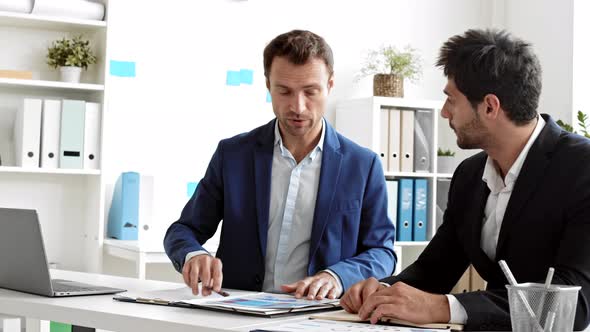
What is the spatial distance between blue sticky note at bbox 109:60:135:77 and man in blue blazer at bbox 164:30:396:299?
1.71 m

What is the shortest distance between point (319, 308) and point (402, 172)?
2.55 metres

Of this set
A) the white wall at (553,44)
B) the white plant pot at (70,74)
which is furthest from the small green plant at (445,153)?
the white plant pot at (70,74)

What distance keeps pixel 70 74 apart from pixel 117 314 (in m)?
2.27

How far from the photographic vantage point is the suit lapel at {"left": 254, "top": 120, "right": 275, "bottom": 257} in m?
2.26

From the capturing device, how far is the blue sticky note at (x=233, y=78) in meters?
4.15

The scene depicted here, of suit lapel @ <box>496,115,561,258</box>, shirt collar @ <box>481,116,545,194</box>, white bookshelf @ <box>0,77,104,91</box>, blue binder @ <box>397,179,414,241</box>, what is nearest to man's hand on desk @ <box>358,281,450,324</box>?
suit lapel @ <box>496,115,561,258</box>

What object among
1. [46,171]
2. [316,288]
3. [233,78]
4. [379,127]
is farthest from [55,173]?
[316,288]

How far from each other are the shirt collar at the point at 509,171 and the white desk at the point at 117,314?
0.61 m

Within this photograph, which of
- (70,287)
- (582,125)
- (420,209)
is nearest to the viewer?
(70,287)

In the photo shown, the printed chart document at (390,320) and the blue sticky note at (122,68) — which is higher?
the blue sticky note at (122,68)

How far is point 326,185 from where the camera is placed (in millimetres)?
2275

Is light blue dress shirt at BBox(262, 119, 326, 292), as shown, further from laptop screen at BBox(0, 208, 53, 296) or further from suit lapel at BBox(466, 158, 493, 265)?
laptop screen at BBox(0, 208, 53, 296)

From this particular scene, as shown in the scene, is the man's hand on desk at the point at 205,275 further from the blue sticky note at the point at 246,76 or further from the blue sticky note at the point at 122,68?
the blue sticky note at the point at 246,76

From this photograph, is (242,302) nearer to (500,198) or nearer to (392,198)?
(500,198)
